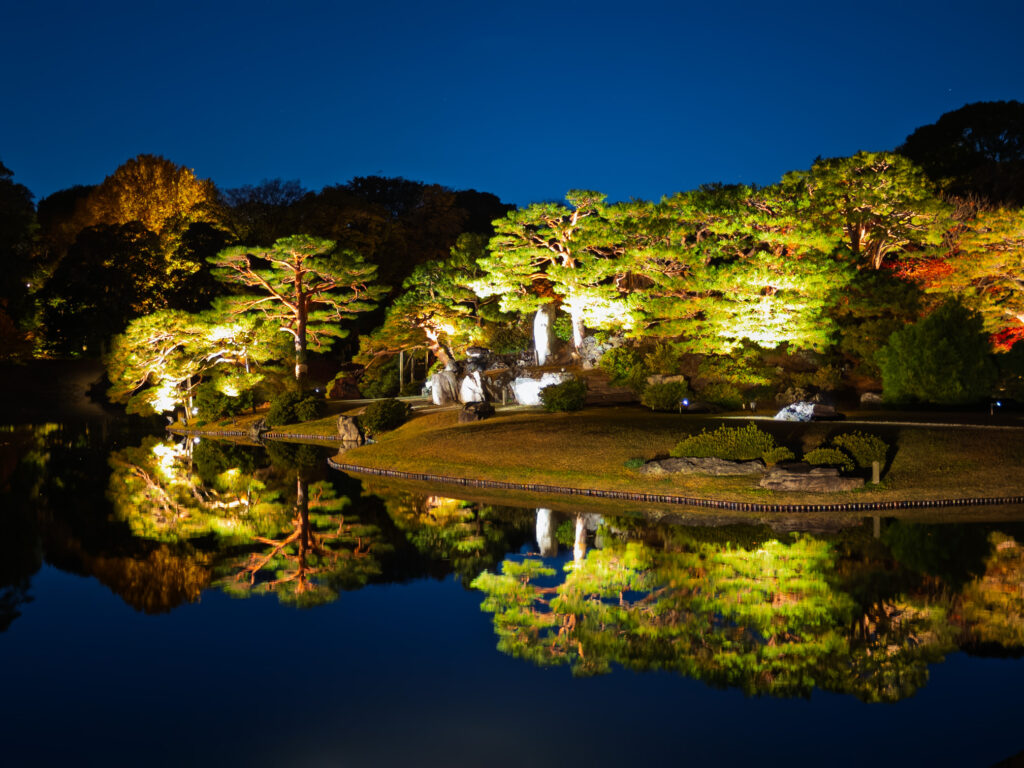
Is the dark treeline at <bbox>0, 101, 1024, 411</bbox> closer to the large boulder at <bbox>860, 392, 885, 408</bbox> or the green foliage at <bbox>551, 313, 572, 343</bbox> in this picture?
the green foliage at <bbox>551, 313, 572, 343</bbox>

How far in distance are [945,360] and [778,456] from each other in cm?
968

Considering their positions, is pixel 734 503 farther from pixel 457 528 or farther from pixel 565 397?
pixel 565 397

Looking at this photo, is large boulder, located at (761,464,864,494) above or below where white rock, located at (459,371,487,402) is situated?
below

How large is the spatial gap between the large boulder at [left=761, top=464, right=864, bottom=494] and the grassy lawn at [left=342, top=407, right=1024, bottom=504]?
0.64 ft

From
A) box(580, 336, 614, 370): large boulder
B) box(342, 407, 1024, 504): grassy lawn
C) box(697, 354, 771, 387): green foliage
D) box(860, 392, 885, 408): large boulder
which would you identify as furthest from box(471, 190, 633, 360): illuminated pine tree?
box(860, 392, 885, 408): large boulder

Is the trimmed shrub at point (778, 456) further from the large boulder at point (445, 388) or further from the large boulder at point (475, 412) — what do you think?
the large boulder at point (445, 388)

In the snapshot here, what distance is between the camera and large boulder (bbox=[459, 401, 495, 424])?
27.4m

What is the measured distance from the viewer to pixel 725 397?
27.7m

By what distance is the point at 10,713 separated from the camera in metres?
8.12

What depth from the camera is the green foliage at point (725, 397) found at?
1092 inches

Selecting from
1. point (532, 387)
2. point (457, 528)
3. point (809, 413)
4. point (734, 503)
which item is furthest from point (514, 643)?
point (532, 387)

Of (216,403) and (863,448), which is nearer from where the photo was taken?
(863,448)

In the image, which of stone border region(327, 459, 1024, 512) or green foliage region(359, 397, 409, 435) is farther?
green foliage region(359, 397, 409, 435)

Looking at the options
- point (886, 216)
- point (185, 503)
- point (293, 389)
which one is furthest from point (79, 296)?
point (886, 216)
